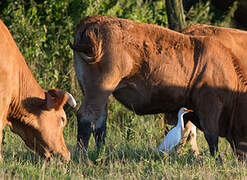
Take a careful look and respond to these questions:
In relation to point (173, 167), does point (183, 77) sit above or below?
above

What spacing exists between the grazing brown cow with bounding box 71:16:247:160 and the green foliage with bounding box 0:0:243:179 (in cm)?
48

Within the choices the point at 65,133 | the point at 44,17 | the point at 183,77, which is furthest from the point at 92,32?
the point at 44,17

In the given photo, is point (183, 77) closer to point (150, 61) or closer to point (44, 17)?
point (150, 61)

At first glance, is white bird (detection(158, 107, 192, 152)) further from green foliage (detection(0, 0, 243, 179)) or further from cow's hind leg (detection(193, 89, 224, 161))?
cow's hind leg (detection(193, 89, 224, 161))

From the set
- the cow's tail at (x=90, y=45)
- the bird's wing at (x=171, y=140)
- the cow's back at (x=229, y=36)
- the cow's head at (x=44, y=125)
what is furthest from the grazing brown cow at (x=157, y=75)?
the cow's back at (x=229, y=36)

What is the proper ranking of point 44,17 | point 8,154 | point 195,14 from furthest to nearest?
point 195,14, point 44,17, point 8,154

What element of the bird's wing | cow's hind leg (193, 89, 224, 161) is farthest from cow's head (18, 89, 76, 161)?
cow's hind leg (193, 89, 224, 161)

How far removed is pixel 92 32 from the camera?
22.6ft

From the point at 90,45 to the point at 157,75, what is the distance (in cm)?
101

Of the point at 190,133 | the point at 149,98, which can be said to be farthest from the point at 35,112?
the point at 190,133

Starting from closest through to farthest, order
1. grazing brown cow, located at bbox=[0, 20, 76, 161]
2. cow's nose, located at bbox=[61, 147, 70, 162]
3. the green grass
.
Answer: the green grass, grazing brown cow, located at bbox=[0, 20, 76, 161], cow's nose, located at bbox=[61, 147, 70, 162]

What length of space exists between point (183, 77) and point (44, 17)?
4.40 m

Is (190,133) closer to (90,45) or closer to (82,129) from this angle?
(82,129)

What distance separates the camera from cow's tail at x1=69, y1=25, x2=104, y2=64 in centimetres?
671
